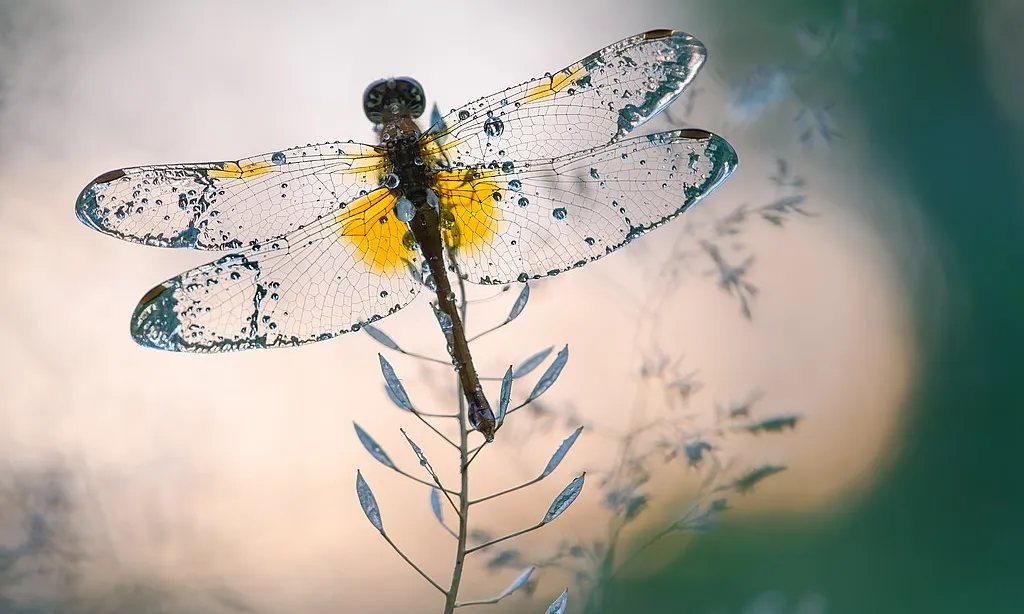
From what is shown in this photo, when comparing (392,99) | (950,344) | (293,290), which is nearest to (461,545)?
(293,290)

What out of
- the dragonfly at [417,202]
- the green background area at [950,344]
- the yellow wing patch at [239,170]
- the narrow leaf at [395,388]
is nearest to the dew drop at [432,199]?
the dragonfly at [417,202]

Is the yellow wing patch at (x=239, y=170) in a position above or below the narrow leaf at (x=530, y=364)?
above

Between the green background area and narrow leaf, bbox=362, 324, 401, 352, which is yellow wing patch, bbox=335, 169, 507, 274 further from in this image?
the green background area

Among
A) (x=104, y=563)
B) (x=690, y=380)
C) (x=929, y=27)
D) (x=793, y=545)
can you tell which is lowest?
(x=690, y=380)

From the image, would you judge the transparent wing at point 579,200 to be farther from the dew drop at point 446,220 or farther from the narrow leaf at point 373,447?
the narrow leaf at point 373,447

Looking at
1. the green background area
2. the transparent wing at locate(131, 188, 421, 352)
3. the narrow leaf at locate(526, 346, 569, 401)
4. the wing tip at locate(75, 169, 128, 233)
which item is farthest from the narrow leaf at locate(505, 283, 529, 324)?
the green background area

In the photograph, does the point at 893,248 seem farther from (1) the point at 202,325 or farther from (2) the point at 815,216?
(1) the point at 202,325

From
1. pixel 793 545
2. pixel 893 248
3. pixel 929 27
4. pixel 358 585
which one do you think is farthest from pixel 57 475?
pixel 929 27
